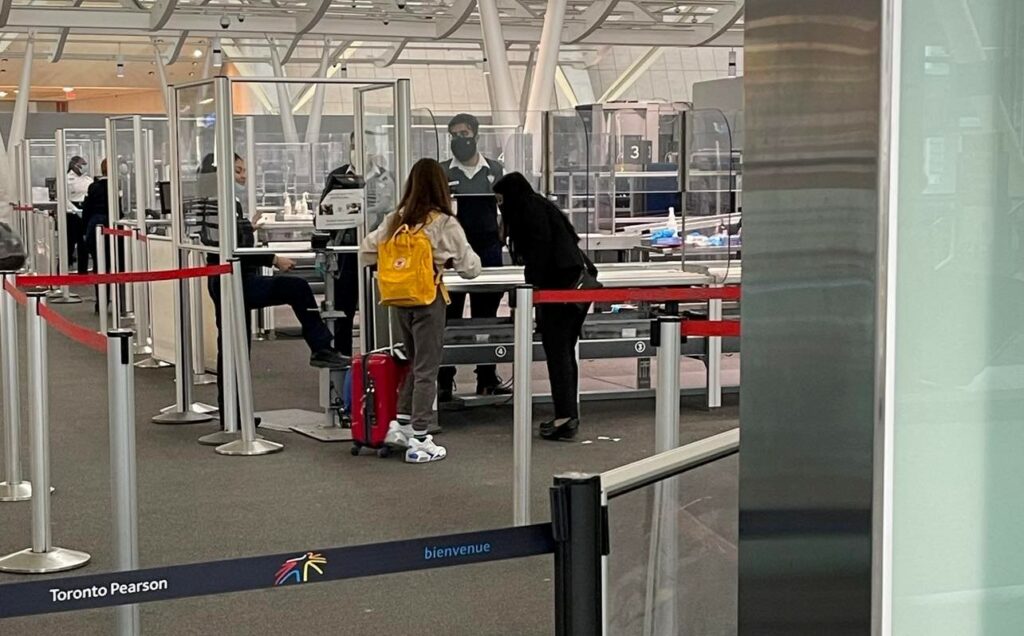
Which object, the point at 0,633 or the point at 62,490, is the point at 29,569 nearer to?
the point at 0,633

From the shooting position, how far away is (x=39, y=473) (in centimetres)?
489

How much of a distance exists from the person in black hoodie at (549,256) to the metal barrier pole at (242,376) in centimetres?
138

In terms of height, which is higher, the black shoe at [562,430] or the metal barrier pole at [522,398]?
the metal barrier pole at [522,398]

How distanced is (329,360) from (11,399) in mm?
2197

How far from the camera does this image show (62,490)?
251 inches

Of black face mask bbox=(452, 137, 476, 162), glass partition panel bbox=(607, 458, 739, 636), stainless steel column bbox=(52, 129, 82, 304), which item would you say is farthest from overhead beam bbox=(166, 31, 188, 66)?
glass partition panel bbox=(607, 458, 739, 636)

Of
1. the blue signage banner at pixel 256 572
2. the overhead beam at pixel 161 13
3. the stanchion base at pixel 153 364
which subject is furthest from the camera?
the overhead beam at pixel 161 13

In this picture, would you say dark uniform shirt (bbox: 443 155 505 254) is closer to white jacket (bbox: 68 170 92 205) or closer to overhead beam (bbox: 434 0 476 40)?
white jacket (bbox: 68 170 92 205)

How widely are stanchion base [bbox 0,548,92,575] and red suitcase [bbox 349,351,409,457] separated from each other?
214cm

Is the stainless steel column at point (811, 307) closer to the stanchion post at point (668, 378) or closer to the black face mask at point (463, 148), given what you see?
the stanchion post at point (668, 378)

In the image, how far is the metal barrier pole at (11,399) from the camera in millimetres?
5637

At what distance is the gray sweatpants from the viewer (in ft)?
22.6

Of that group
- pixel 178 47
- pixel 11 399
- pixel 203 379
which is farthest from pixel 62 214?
pixel 178 47

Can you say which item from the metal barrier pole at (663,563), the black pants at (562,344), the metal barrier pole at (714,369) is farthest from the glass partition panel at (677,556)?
the metal barrier pole at (714,369)
